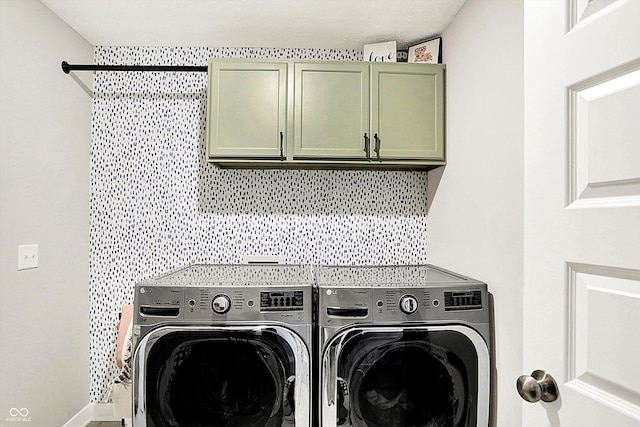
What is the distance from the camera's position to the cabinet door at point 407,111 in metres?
2.32

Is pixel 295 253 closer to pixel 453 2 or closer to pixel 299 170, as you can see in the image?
pixel 299 170

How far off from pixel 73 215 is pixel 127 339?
78cm

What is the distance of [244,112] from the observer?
2299mm

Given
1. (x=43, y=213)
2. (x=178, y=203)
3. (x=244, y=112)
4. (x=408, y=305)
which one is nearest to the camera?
(x=408, y=305)

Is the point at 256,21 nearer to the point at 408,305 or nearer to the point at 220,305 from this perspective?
the point at 220,305

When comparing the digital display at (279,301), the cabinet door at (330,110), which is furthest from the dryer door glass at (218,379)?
the cabinet door at (330,110)

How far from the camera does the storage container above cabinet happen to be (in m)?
2.30

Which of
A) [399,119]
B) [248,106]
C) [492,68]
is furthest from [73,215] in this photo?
[492,68]

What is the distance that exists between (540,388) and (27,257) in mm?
2177

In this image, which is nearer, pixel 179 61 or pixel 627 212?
pixel 627 212

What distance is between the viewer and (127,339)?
7.86 feet

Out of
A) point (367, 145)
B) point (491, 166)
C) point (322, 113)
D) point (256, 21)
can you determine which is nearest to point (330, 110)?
point (322, 113)

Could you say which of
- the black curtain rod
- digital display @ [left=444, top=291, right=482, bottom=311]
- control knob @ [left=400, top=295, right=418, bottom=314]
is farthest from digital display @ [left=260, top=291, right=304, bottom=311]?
the black curtain rod

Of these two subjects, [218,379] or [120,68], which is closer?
[218,379]
